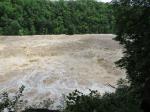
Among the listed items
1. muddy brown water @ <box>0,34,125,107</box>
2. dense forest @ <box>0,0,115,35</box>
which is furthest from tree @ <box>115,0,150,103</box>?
dense forest @ <box>0,0,115,35</box>

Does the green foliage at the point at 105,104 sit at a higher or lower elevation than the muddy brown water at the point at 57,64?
higher

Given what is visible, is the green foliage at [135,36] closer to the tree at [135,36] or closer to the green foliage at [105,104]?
the tree at [135,36]

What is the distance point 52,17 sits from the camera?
71.1 ft

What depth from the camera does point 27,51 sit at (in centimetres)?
1620

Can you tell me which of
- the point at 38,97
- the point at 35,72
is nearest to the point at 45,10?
the point at 35,72

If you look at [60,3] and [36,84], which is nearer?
[36,84]

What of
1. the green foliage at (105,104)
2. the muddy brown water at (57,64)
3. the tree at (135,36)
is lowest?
the muddy brown water at (57,64)

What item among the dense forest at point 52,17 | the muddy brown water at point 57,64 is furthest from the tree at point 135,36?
the dense forest at point 52,17

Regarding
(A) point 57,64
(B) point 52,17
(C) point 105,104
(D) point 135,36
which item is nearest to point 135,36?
(D) point 135,36

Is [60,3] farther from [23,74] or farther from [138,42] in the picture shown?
[138,42]

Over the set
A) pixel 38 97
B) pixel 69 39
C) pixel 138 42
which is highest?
pixel 138 42

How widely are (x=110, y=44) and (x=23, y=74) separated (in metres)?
3.63

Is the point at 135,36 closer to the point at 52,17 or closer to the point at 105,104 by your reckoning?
the point at 105,104

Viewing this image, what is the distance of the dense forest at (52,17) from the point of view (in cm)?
2045
